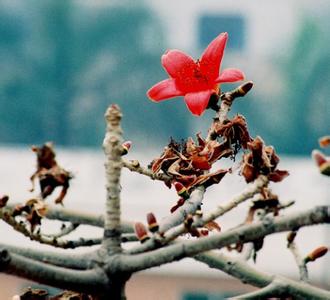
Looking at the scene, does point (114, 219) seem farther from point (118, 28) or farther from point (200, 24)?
point (200, 24)

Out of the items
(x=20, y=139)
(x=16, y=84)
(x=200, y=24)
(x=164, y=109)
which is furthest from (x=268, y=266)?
(x=200, y=24)

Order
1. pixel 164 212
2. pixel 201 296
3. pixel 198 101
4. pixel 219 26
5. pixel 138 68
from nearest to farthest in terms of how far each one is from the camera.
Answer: pixel 198 101 < pixel 164 212 < pixel 201 296 < pixel 138 68 < pixel 219 26

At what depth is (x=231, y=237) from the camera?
0.68 m

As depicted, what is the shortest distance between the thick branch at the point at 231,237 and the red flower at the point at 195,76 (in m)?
0.34

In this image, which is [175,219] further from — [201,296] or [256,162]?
[201,296]

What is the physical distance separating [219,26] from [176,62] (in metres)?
42.3

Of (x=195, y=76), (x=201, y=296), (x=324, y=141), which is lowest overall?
(x=324, y=141)

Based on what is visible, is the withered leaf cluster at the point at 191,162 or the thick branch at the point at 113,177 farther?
the withered leaf cluster at the point at 191,162

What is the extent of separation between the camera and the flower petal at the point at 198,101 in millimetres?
1004

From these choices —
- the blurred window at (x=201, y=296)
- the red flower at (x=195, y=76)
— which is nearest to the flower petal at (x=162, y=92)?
the red flower at (x=195, y=76)

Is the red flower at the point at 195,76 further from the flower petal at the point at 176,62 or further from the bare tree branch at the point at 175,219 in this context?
the bare tree branch at the point at 175,219

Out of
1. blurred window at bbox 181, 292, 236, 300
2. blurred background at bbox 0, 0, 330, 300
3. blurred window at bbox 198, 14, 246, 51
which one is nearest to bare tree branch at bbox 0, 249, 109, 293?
blurred window at bbox 181, 292, 236, 300

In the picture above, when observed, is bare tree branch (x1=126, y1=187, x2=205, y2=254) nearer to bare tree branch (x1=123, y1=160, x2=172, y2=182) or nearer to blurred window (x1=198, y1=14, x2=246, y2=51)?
bare tree branch (x1=123, y1=160, x2=172, y2=182)

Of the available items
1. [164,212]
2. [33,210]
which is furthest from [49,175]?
[164,212]
